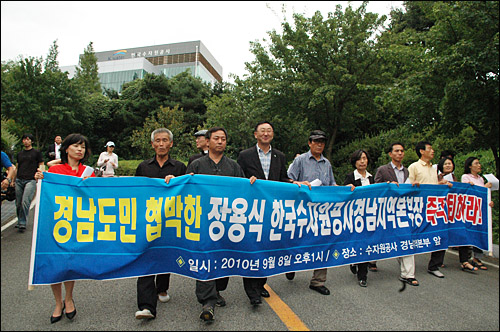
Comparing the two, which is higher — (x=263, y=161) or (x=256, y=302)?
(x=263, y=161)

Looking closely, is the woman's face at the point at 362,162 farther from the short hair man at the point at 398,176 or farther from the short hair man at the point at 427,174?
the short hair man at the point at 427,174

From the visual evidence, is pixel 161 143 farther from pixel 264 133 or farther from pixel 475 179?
pixel 475 179

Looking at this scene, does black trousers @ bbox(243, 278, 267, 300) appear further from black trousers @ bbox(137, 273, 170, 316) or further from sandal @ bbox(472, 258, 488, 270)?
sandal @ bbox(472, 258, 488, 270)

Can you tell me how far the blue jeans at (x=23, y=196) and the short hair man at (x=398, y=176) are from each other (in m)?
6.21

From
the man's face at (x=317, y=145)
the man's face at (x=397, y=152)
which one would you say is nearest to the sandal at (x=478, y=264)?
the man's face at (x=397, y=152)

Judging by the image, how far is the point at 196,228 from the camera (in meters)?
3.29

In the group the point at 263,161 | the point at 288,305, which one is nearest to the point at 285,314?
the point at 288,305

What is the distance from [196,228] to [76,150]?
4.84ft

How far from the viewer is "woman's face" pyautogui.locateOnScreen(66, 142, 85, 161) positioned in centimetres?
334

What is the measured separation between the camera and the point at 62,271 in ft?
9.78

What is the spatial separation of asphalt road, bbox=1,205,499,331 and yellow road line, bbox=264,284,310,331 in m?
0.02

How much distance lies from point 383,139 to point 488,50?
9723 mm

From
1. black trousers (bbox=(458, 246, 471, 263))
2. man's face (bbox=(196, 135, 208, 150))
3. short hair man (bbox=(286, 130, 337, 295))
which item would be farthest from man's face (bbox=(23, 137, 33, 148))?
black trousers (bbox=(458, 246, 471, 263))

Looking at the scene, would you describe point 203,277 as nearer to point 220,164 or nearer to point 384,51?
point 220,164
